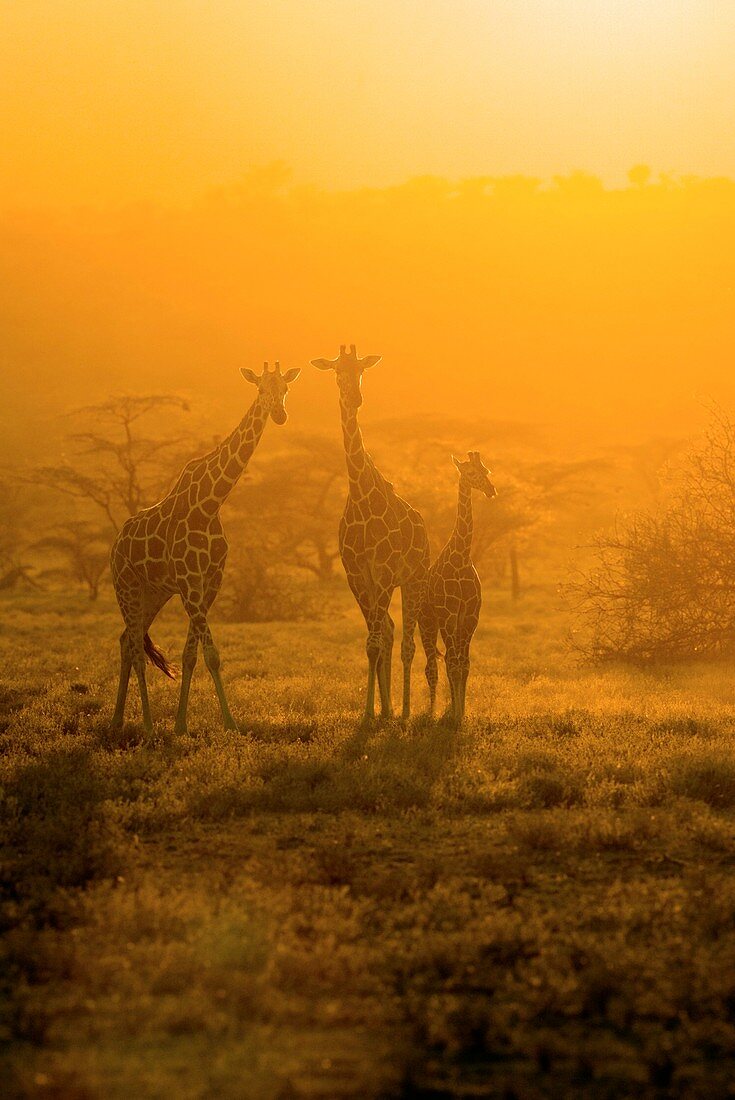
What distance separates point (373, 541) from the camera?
1052 cm

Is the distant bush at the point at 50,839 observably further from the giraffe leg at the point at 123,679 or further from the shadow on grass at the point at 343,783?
→ the giraffe leg at the point at 123,679

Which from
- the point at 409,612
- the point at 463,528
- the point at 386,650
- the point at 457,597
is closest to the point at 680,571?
the point at 463,528

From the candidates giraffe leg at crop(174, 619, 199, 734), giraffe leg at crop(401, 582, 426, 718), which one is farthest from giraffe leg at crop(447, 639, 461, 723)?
giraffe leg at crop(174, 619, 199, 734)

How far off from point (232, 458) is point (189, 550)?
3.08 feet

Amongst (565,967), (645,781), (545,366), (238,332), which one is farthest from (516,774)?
(238,332)

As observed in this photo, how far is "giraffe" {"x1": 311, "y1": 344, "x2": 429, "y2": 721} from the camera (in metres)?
10.5

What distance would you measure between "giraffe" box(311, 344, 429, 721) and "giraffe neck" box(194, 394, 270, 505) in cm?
74

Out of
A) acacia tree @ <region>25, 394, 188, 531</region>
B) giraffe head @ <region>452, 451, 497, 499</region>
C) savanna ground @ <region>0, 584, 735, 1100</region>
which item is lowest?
savanna ground @ <region>0, 584, 735, 1100</region>

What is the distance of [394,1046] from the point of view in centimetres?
389

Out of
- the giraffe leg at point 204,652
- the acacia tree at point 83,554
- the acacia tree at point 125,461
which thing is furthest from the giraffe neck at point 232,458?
the acacia tree at point 125,461

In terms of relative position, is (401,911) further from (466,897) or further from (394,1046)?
(394,1046)

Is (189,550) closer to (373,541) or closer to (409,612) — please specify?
(373,541)

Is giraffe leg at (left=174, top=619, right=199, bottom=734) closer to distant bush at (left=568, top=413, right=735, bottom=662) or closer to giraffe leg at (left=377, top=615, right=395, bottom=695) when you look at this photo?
giraffe leg at (left=377, top=615, right=395, bottom=695)

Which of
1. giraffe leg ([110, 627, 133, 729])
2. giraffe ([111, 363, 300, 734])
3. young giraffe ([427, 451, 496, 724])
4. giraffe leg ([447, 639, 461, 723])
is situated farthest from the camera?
young giraffe ([427, 451, 496, 724])
